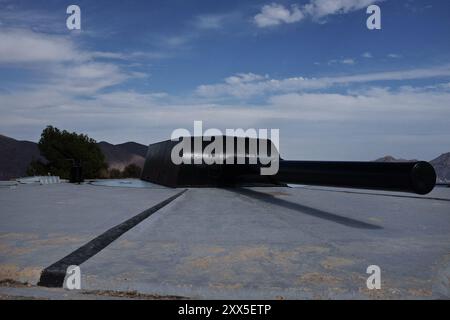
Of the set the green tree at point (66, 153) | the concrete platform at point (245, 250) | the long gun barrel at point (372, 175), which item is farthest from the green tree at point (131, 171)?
the long gun barrel at point (372, 175)

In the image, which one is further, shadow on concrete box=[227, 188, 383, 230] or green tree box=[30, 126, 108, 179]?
green tree box=[30, 126, 108, 179]

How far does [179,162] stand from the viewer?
557 inches

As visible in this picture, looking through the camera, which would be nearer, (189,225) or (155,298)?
(155,298)

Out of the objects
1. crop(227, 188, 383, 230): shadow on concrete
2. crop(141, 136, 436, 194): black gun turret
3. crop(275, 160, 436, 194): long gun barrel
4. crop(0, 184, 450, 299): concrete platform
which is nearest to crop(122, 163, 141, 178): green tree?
crop(141, 136, 436, 194): black gun turret

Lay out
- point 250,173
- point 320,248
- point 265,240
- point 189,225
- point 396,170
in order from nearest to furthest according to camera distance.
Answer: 1. point 320,248
2. point 265,240
3. point 396,170
4. point 189,225
5. point 250,173

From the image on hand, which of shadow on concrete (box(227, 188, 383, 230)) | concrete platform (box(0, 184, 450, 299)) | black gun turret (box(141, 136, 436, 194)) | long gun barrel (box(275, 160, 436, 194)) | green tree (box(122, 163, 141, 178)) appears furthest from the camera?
green tree (box(122, 163, 141, 178))

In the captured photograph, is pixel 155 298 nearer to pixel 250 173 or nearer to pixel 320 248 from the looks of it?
pixel 320 248

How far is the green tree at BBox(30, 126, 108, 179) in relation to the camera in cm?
3241

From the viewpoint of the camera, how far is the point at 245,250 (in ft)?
14.9

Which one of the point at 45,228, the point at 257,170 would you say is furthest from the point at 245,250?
the point at 257,170

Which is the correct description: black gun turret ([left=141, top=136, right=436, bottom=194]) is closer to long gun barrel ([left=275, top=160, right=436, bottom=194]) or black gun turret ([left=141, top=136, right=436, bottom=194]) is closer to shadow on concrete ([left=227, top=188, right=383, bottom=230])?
long gun barrel ([left=275, top=160, right=436, bottom=194])

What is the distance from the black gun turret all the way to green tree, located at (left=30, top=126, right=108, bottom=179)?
14259mm
